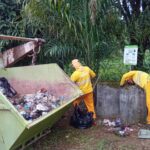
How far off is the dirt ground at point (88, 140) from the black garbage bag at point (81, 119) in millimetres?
84

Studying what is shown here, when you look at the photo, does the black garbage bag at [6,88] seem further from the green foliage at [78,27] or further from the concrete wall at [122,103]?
the concrete wall at [122,103]

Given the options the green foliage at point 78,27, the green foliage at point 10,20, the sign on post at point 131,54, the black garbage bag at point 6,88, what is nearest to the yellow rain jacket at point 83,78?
the green foliage at point 78,27

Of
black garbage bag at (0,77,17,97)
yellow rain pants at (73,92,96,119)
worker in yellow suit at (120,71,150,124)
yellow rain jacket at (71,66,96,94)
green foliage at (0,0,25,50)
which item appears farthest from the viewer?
green foliage at (0,0,25,50)

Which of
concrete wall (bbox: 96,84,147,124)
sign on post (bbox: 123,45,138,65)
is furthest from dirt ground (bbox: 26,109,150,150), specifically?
sign on post (bbox: 123,45,138,65)

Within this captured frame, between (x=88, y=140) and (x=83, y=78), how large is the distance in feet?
4.04

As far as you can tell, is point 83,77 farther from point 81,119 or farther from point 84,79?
point 81,119

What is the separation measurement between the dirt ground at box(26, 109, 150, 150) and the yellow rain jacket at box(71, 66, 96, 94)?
0.74m

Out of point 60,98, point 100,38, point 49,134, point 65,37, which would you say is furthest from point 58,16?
point 49,134

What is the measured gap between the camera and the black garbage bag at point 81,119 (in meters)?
6.56

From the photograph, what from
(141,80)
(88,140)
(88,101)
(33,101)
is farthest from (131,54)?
(33,101)

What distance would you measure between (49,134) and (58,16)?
7.57 ft

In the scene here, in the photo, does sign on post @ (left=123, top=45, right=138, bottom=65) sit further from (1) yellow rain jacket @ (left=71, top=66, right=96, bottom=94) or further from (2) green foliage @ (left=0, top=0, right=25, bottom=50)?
(2) green foliage @ (left=0, top=0, right=25, bottom=50)

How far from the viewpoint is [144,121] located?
22.4ft

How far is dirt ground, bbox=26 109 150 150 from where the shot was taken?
565cm
